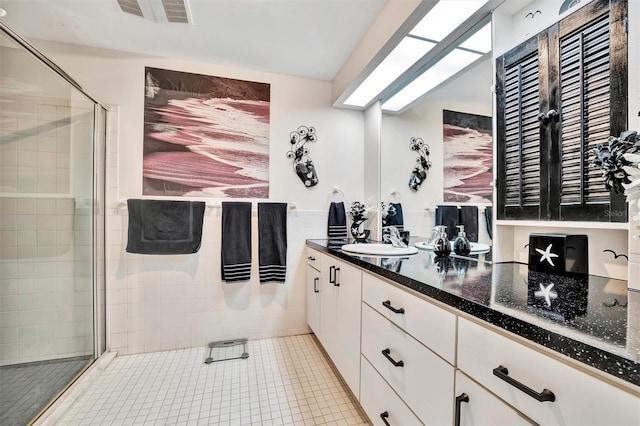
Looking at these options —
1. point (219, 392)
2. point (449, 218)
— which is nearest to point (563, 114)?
point (449, 218)

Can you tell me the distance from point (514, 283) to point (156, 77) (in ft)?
8.62

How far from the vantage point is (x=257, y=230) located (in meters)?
2.41

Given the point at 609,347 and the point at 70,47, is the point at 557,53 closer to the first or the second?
the point at 609,347

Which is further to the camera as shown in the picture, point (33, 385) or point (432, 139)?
point (432, 139)

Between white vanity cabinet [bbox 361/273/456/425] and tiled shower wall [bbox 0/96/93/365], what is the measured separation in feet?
6.55

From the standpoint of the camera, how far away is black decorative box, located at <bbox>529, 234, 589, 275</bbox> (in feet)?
3.57

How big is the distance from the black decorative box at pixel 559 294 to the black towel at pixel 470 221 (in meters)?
0.48

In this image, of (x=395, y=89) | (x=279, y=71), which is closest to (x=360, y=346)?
(x=395, y=89)

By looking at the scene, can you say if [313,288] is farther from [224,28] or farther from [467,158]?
[224,28]

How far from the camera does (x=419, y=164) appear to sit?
6.75 feet

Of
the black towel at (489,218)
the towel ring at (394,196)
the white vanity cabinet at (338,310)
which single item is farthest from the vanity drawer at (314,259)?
the black towel at (489,218)

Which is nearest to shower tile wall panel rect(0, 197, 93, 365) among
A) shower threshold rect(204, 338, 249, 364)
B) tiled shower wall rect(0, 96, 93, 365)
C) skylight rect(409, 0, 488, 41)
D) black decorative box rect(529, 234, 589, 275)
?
tiled shower wall rect(0, 96, 93, 365)

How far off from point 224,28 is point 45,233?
1.79 m

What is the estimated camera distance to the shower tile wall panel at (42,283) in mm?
1695
